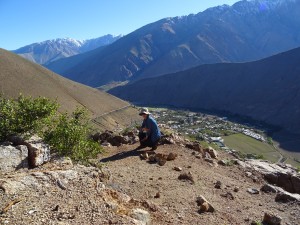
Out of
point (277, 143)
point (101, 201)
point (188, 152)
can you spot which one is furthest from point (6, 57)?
point (101, 201)

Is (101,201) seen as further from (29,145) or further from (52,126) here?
(52,126)

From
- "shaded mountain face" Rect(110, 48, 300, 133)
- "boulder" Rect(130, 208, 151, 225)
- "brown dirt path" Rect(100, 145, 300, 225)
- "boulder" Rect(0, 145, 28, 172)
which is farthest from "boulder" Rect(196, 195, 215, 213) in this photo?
"shaded mountain face" Rect(110, 48, 300, 133)

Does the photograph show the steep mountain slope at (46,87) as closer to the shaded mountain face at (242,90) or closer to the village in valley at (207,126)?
the village in valley at (207,126)

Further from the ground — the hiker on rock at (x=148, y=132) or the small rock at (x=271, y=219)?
the hiker on rock at (x=148, y=132)

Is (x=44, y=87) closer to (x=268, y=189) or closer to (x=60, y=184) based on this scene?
(x=268, y=189)

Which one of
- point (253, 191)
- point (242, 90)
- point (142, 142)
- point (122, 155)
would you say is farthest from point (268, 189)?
point (242, 90)

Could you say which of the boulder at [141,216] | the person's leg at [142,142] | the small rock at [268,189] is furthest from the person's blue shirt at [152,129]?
the boulder at [141,216]

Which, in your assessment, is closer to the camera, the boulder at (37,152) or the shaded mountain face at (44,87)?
the boulder at (37,152)

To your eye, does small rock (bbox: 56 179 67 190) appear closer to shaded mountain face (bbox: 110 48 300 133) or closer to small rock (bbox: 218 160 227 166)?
small rock (bbox: 218 160 227 166)
